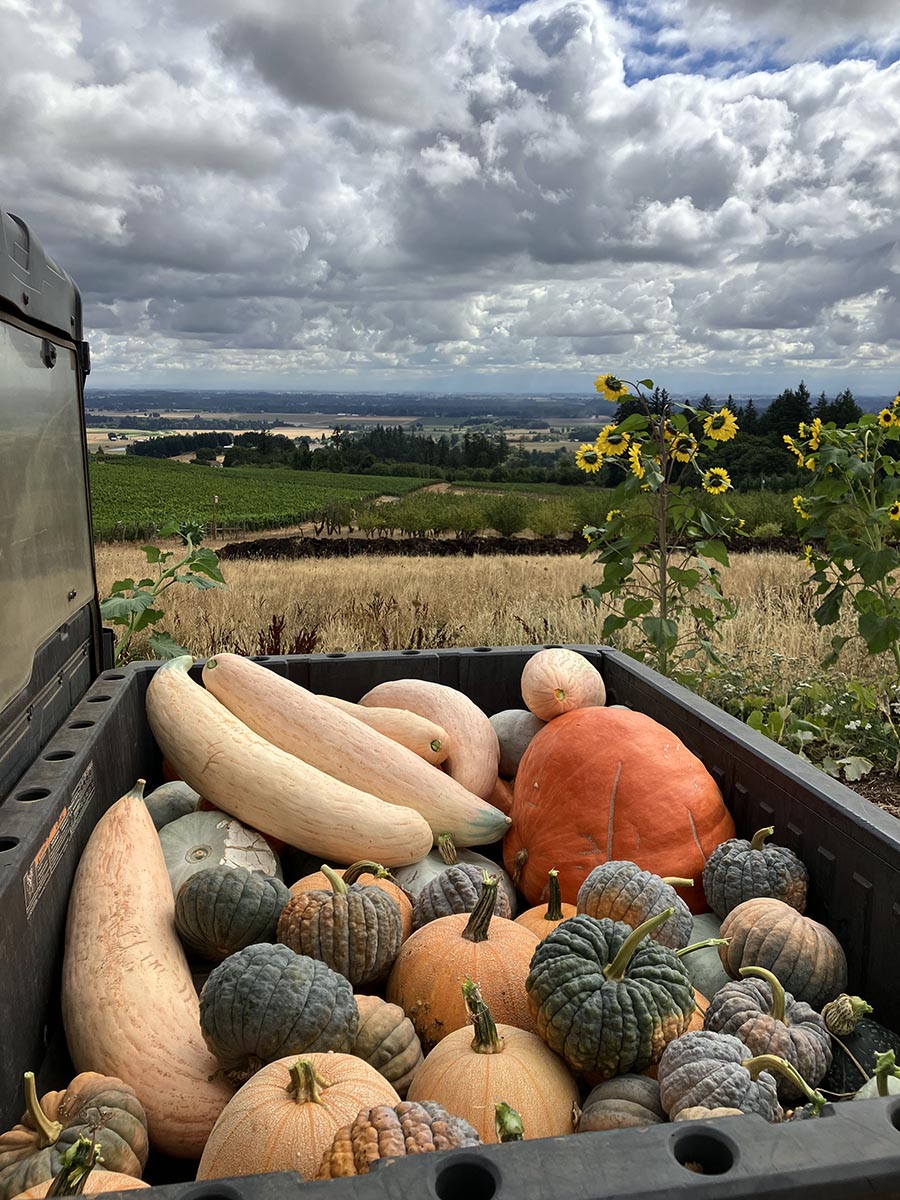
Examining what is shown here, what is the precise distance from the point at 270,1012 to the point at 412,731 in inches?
55.8

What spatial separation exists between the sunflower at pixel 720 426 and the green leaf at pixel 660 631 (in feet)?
3.55

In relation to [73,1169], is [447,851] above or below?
below

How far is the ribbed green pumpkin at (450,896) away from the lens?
2229mm

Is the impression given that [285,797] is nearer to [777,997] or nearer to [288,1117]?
[288,1117]

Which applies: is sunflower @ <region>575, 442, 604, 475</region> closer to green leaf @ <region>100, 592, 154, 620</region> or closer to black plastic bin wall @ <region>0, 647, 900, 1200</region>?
black plastic bin wall @ <region>0, 647, 900, 1200</region>

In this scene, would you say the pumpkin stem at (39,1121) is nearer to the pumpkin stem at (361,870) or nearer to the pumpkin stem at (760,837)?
the pumpkin stem at (361,870)

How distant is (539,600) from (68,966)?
8.08m

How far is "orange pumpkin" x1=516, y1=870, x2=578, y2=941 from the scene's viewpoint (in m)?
2.02

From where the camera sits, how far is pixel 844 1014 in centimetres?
173

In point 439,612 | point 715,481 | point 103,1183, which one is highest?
point 715,481

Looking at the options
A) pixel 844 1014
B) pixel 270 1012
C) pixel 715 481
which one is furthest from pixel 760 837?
pixel 715 481

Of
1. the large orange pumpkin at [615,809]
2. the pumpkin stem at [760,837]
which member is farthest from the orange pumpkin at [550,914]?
the pumpkin stem at [760,837]

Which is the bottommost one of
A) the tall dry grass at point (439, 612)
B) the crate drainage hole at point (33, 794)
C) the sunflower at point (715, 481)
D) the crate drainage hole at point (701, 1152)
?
the tall dry grass at point (439, 612)

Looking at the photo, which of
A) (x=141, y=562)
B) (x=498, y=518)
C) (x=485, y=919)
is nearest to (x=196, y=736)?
(x=485, y=919)
